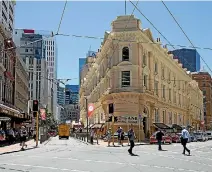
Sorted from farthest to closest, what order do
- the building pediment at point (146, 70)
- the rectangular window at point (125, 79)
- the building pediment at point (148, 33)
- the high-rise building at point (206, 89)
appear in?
the high-rise building at point (206, 89) → the building pediment at point (148, 33) → the building pediment at point (146, 70) → the rectangular window at point (125, 79)

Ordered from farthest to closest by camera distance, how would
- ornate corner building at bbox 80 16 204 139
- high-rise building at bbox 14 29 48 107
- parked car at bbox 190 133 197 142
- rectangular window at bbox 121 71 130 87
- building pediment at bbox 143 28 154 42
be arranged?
1. high-rise building at bbox 14 29 48 107
2. parked car at bbox 190 133 197 142
3. building pediment at bbox 143 28 154 42
4. rectangular window at bbox 121 71 130 87
5. ornate corner building at bbox 80 16 204 139

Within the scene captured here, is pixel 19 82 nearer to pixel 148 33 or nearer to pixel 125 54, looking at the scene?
pixel 125 54

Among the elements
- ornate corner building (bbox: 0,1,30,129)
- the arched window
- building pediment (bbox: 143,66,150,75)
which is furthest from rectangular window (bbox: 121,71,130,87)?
ornate corner building (bbox: 0,1,30,129)

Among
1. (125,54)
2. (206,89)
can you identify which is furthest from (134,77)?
(206,89)

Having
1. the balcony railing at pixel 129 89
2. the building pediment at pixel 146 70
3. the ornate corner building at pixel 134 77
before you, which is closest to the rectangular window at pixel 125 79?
the ornate corner building at pixel 134 77

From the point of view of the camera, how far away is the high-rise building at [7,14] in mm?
108050

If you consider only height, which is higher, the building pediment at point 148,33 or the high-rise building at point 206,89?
the building pediment at point 148,33

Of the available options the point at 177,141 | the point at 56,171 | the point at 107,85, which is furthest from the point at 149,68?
the point at 56,171

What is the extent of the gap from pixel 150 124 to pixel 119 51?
1115 centimetres

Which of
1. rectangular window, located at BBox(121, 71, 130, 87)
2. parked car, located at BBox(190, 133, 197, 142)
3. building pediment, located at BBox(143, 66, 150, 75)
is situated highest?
building pediment, located at BBox(143, 66, 150, 75)

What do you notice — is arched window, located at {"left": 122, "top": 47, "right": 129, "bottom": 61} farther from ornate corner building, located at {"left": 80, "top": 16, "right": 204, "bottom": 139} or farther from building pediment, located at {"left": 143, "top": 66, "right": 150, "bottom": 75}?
building pediment, located at {"left": 143, "top": 66, "right": 150, "bottom": 75}

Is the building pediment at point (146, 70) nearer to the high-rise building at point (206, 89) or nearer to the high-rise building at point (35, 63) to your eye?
the high-rise building at point (35, 63)

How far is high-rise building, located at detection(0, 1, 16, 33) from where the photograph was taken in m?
108

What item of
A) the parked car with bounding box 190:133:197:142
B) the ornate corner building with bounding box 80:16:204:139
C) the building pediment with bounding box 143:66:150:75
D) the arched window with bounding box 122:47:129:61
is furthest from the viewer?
the parked car with bounding box 190:133:197:142
